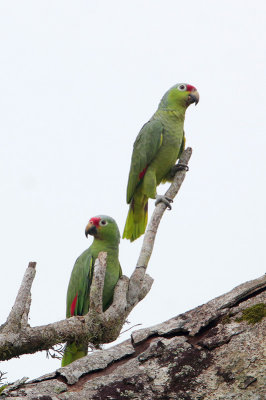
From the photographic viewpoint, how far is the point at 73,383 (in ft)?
8.16

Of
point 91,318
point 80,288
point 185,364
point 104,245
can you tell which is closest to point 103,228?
point 104,245

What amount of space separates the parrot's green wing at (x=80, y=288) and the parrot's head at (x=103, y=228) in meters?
0.40

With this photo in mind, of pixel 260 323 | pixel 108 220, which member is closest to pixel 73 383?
pixel 260 323

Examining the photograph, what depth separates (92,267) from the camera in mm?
6145

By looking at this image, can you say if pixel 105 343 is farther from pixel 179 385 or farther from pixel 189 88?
pixel 189 88

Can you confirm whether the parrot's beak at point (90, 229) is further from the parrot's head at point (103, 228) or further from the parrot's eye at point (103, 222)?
the parrot's eye at point (103, 222)

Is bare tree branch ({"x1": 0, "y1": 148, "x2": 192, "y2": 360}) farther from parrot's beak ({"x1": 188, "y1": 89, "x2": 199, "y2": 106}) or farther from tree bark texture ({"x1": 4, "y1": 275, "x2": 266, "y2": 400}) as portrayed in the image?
parrot's beak ({"x1": 188, "y1": 89, "x2": 199, "y2": 106})

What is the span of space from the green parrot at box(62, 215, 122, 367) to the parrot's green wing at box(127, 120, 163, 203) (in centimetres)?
173

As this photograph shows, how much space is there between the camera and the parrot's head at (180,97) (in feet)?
27.6

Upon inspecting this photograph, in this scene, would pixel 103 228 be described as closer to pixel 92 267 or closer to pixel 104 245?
pixel 104 245

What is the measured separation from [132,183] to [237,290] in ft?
17.9

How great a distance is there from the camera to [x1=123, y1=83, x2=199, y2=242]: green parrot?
8.11 m

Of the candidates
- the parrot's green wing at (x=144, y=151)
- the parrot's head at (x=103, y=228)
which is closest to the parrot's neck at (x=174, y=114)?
the parrot's green wing at (x=144, y=151)

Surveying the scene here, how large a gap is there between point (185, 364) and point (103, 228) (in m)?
4.25
